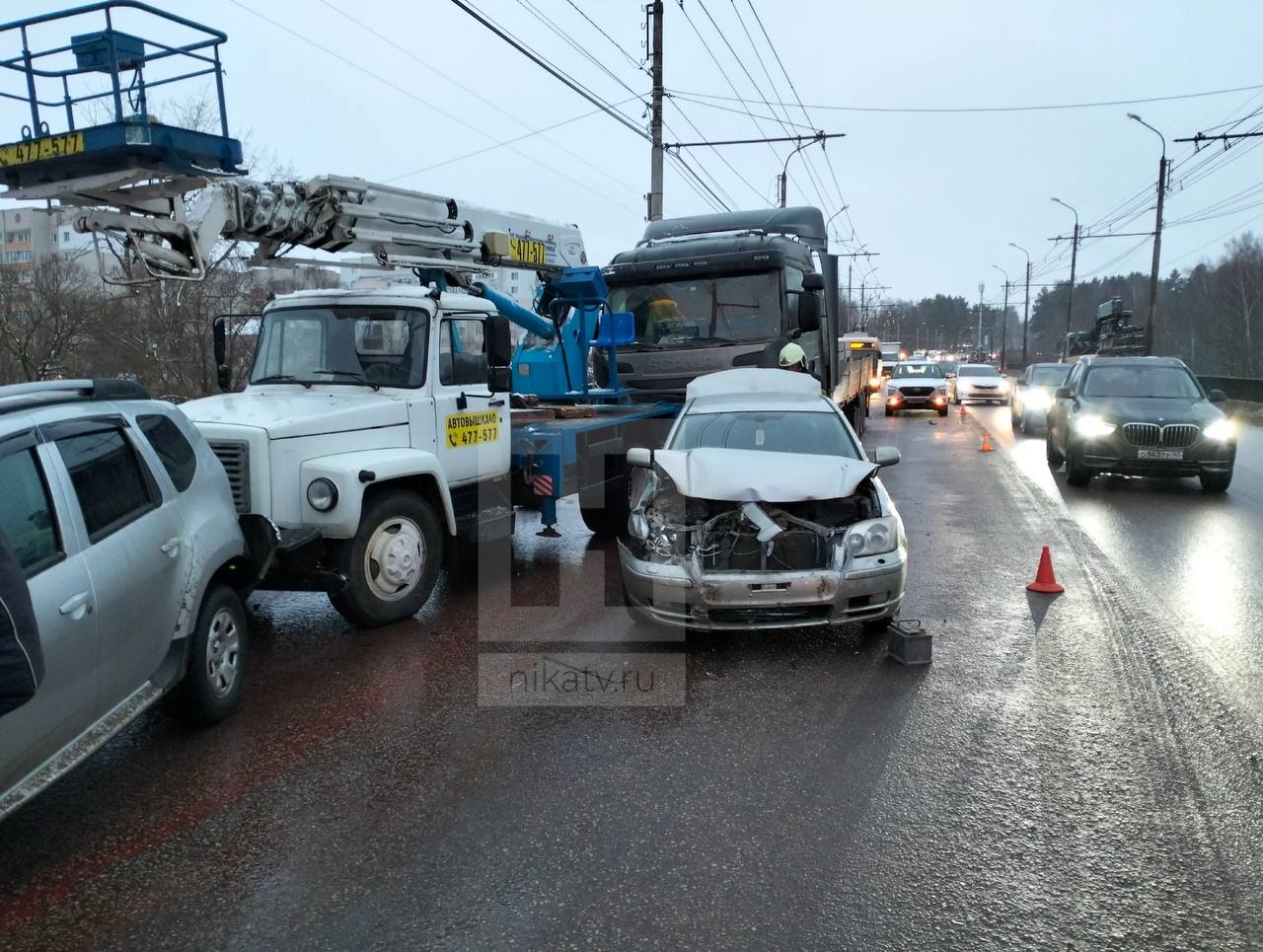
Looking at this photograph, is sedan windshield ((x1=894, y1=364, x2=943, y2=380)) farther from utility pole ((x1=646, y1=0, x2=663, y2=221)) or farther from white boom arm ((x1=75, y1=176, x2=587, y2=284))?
white boom arm ((x1=75, y1=176, x2=587, y2=284))

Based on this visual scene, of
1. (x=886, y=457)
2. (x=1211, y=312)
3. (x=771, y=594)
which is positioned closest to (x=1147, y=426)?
(x=886, y=457)

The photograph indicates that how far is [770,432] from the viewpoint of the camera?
7477 millimetres

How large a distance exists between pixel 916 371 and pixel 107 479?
2832 centimetres

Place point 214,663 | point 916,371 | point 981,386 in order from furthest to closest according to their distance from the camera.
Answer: point 981,386 < point 916,371 < point 214,663

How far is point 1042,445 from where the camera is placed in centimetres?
1922

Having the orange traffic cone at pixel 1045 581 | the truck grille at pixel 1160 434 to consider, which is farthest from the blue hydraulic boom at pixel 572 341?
the truck grille at pixel 1160 434

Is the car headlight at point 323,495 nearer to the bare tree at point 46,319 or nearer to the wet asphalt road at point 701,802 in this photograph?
the wet asphalt road at point 701,802

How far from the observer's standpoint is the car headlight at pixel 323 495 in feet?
20.0

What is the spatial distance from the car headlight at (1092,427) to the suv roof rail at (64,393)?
37.0ft

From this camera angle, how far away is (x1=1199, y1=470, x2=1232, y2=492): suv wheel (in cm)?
1191

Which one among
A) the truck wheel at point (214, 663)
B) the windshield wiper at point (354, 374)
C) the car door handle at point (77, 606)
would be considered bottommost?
the truck wheel at point (214, 663)

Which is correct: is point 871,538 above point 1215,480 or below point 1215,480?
above

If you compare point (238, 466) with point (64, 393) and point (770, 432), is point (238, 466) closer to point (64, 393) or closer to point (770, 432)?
point (64, 393)

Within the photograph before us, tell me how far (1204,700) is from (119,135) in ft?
23.2
